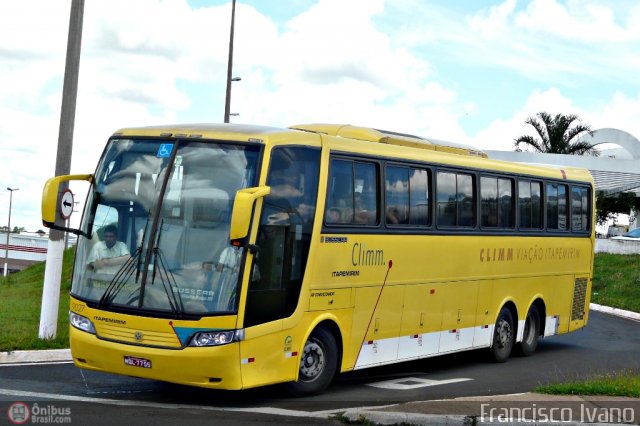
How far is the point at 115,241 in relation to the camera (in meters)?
11.0

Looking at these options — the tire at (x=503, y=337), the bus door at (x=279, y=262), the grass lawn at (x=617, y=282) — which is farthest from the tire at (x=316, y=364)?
the grass lawn at (x=617, y=282)

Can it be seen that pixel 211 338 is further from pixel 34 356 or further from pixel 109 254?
pixel 34 356

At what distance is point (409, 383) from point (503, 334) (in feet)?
12.9

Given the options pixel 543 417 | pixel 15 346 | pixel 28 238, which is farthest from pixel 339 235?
pixel 28 238

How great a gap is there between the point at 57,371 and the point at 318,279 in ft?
12.9

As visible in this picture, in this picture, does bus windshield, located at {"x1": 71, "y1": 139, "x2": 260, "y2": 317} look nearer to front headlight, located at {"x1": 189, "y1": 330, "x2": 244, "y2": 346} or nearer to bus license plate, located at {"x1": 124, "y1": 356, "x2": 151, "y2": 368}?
front headlight, located at {"x1": 189, "y1": 330, "x2": 244, "y2": 346}

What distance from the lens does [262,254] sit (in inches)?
433

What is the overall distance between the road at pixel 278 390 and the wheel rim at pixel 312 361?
0.29 meters

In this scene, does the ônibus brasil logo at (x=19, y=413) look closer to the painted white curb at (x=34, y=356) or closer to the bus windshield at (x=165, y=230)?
the bus windshield at (x=165, y=230)

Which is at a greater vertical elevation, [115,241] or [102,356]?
[115,241]

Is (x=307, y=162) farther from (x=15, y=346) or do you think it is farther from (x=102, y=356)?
(x=15, y=346)

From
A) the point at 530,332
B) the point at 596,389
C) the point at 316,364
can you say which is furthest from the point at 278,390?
the point at 530,332

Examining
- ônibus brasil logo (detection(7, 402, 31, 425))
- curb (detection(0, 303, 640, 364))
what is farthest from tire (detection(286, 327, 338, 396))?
curb (detection(0, 303, 640, 364))

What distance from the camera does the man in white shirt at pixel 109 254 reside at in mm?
10938
